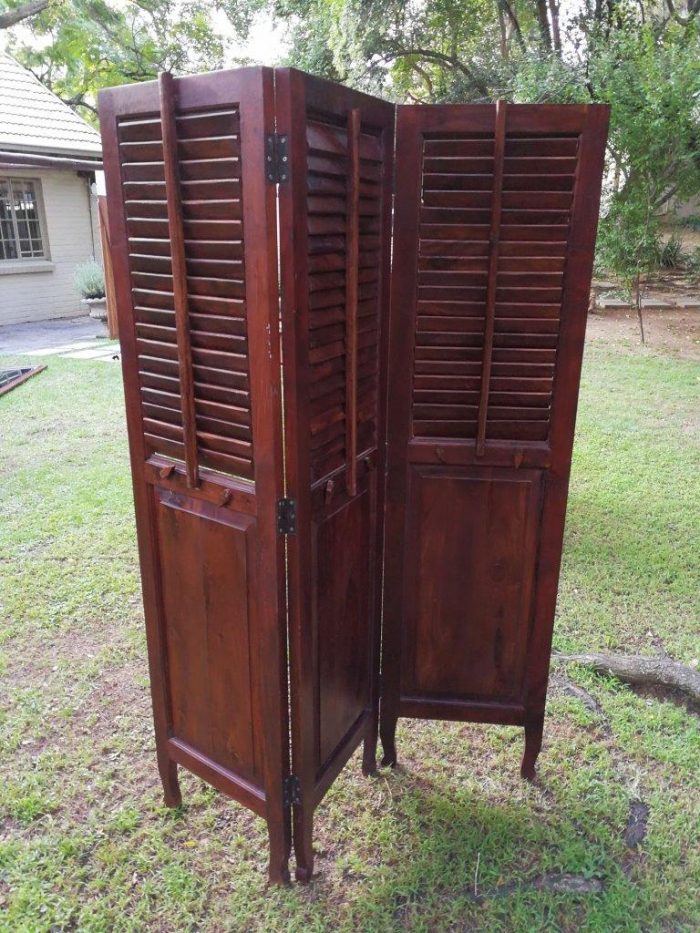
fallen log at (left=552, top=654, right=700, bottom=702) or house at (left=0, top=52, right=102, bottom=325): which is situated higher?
house at (left=0, top=52, right=102, bottom=325)

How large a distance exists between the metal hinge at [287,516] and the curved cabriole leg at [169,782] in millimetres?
904

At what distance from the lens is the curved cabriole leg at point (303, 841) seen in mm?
1729

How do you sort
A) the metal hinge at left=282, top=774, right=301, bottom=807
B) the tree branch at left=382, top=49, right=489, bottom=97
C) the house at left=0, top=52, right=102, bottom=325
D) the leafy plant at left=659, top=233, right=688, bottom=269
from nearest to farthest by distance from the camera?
the metal hinge at left=282, top=774, right=301, bottom=807 < the house at left=0, top=52, right=102, bottom=325 < the leafy plant at left=659, top=233, right=688, bottom=269 < the tree branch at left=382, top=49, right=489, bottom=97

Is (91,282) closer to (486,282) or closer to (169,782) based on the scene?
(169,782)

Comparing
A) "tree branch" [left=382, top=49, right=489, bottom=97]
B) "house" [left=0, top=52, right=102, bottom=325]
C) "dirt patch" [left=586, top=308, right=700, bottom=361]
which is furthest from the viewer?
"tree branch" [left=382, top=49, right=489, bottom=97]

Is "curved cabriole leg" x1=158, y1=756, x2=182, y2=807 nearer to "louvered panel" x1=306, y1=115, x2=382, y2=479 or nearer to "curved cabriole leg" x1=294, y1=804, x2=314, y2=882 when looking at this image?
"curved cabriole leg" x1=294, y1=804, x2=314, y2=882

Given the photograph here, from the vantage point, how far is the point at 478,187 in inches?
65.2

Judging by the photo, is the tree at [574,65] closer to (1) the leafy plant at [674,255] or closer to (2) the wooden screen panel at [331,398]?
(1) the leafy plant at [674,255]

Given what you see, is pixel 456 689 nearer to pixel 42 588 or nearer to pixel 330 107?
pixel 330 107

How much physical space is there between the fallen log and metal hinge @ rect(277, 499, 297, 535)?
1.72m

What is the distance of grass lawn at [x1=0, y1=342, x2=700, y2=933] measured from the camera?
5.75ft

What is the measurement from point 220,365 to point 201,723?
975 mm

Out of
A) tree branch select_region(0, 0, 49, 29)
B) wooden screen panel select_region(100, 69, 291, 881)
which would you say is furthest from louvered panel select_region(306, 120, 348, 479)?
tree branch select_region(0, 0, 49, 29)

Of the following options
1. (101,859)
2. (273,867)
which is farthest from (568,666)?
(101,859)
